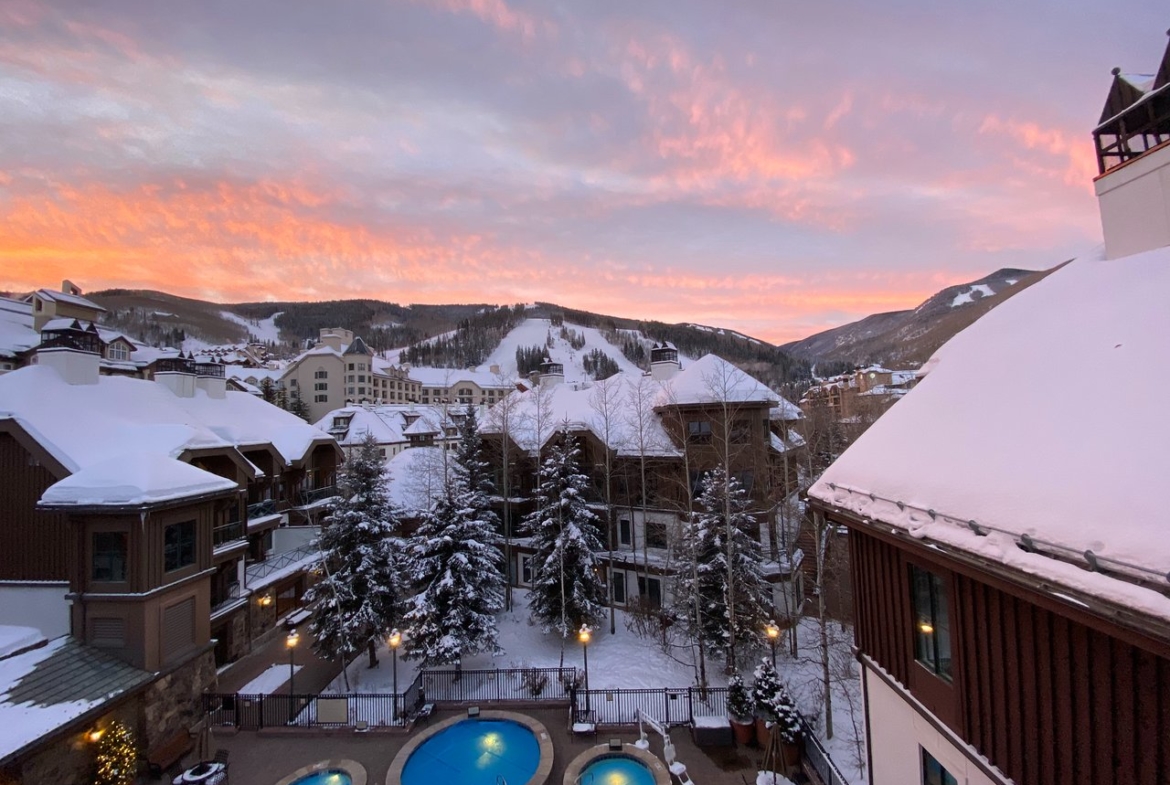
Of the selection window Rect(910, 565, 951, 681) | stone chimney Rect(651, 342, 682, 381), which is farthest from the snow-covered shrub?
stone chimney Rect(651, 342, 682, 381)

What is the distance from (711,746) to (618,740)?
7.77 ft

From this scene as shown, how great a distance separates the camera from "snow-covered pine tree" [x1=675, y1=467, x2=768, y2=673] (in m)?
15.2

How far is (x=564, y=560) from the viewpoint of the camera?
701 inches

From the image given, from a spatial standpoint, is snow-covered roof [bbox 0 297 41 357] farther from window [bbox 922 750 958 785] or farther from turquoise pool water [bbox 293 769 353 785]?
window [bbox 922 750 958 785]

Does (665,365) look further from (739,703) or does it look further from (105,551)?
(105,551)

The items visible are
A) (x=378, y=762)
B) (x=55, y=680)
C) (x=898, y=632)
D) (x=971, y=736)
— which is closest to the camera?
(x=971, y=736)

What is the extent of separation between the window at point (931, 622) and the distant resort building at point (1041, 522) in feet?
0.07

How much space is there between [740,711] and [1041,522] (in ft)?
37.5

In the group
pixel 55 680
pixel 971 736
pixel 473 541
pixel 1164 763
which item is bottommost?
pixel 55 680

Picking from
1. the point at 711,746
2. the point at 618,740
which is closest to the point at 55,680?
the point at 618,740

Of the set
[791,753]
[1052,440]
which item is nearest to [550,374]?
[791,753]

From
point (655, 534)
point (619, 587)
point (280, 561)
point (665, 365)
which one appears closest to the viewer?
point (280, 561)

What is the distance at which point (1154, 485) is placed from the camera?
299 centimetres

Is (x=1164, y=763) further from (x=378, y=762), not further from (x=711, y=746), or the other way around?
(x=378, y=762)
